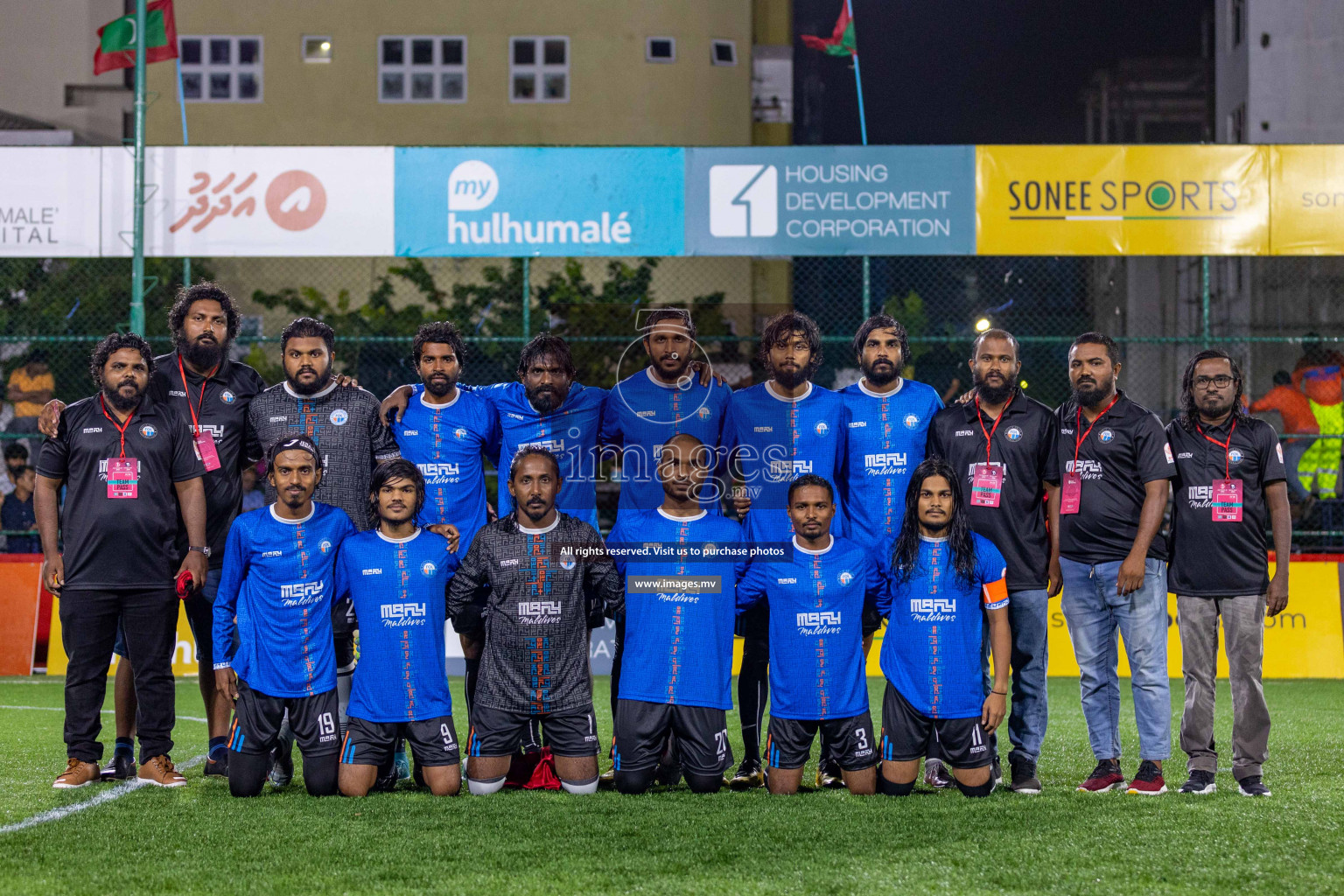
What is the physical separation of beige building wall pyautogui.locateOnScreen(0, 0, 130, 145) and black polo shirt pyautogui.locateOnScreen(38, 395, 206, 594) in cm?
2003

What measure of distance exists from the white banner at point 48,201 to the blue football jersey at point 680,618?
8459 millimetres

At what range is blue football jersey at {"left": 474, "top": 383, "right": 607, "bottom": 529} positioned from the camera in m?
6.29

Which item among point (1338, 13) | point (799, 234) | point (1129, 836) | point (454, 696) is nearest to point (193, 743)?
point (454, 696)

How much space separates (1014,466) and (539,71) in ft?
63.3

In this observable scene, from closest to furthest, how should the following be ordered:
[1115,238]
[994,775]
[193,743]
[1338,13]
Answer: [994,775]
[193,743]
[1115,238]
[1338,13]

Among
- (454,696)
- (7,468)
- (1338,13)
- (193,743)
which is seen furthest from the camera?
(1338,13)

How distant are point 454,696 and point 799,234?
205 inches

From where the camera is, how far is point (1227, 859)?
439cm

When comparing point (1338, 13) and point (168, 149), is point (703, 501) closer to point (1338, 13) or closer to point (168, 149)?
point (168, 149)

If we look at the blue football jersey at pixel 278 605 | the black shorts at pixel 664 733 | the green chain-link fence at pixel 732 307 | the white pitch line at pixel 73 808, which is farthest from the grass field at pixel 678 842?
the green chain-link fence at pixel 732 307

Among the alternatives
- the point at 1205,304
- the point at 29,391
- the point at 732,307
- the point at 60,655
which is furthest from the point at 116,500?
the point at 732,307

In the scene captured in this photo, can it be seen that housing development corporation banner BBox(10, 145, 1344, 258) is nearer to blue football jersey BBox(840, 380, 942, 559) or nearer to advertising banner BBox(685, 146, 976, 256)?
advertising banner BBox(685, 146, 976, 256)

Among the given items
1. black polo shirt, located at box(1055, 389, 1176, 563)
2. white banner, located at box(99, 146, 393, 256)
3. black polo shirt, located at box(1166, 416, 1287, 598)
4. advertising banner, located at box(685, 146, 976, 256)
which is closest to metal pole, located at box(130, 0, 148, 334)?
white banner, located at box(99, 146, 393, 256)

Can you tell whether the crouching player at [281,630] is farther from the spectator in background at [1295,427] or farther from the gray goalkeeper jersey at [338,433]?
→ the spectator in background at [1295,427]
